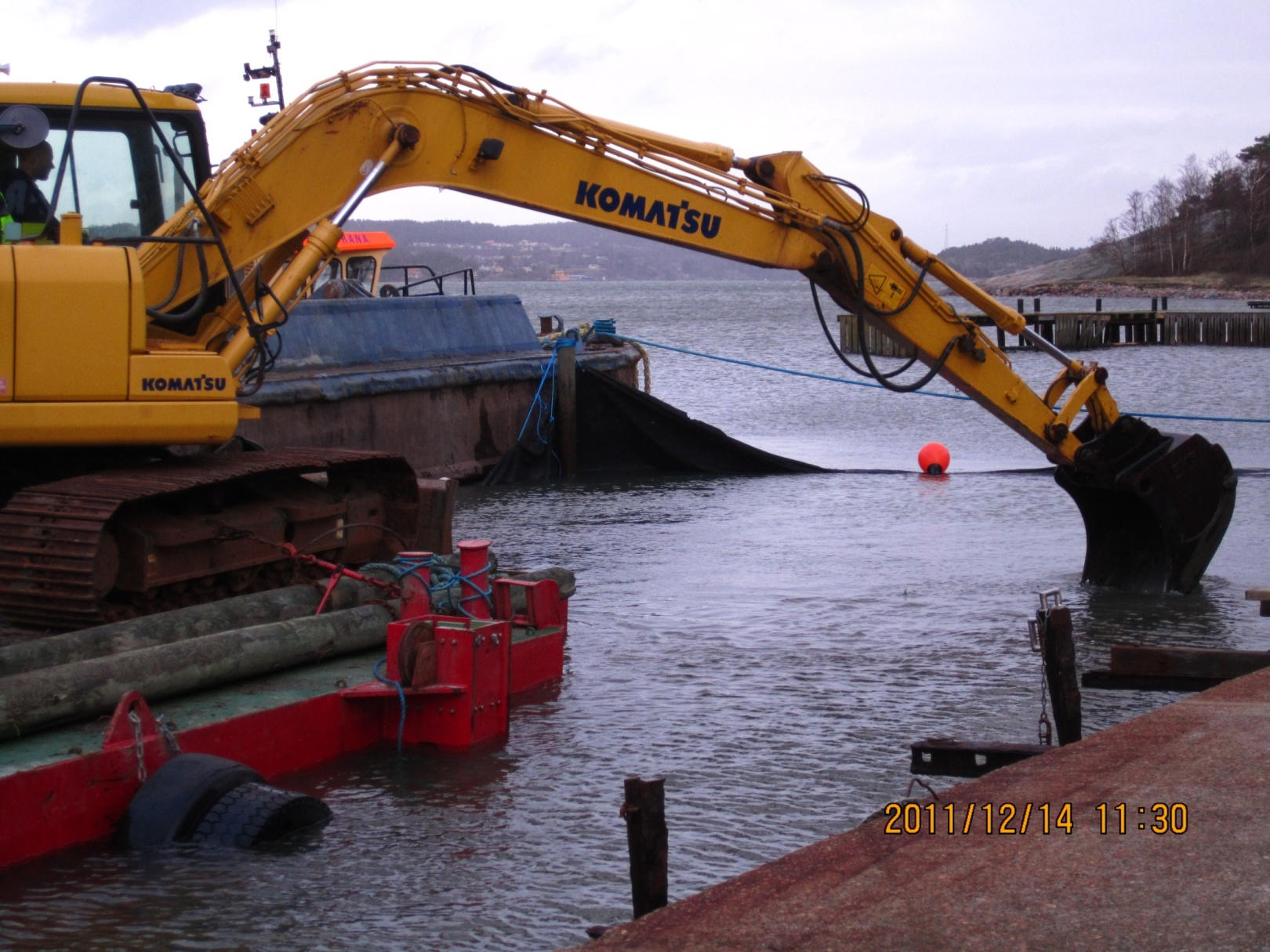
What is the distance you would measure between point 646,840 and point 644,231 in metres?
5.63

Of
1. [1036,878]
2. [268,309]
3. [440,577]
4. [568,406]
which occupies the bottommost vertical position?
[1036,878]

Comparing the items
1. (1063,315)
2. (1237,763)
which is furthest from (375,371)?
(1063,315)

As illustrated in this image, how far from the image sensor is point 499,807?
6.41 m

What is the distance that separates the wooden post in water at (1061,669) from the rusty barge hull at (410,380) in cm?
1037

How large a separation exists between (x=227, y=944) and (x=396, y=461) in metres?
4.29

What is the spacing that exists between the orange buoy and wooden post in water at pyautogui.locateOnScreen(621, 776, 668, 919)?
48.3ft

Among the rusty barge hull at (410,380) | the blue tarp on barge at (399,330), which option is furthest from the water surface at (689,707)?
the blue tarp on barge at (399,330)

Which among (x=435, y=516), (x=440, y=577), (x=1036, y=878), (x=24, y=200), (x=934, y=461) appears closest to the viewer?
(x=1036, y=878)

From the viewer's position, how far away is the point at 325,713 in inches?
271

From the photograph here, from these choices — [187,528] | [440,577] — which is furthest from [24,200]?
[440,577]

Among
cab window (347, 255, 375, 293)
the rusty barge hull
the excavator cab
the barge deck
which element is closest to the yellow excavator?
the excavator cab

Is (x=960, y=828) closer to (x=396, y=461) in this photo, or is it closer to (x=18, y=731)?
(x=18, y=731)
